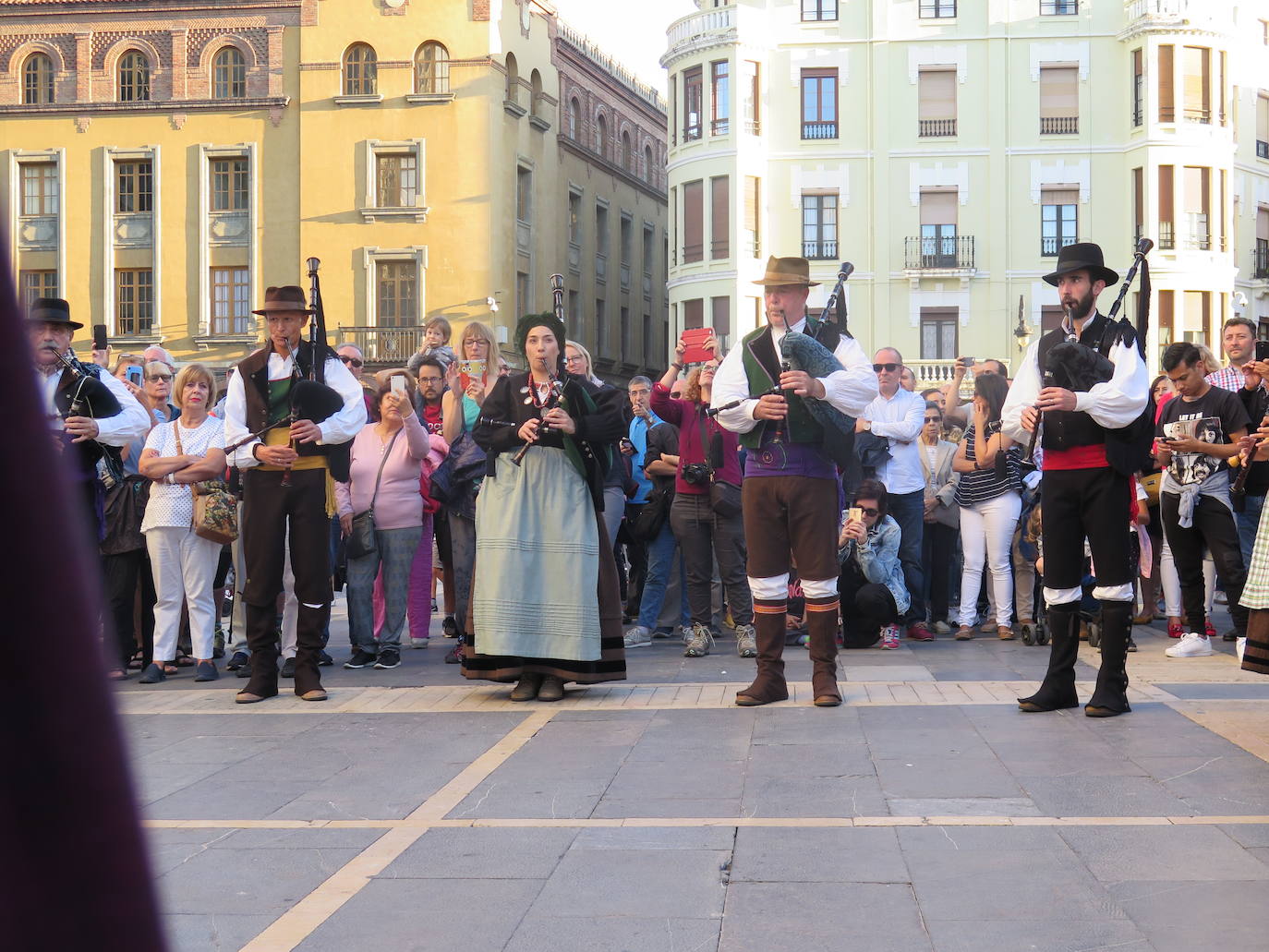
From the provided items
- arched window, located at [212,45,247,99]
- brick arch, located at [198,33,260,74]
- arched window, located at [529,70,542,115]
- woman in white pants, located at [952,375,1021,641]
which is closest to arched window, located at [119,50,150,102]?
brick arch, located at [198,33,260,74]

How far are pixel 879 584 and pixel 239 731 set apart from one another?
5656 millimetres

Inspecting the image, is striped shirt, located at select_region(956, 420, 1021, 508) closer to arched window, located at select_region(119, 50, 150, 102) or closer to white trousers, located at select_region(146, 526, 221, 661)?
white trousers, located at select_region(146, 526, 221, 661)

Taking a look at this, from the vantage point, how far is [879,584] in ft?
39.7

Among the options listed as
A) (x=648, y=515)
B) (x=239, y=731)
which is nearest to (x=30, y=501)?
(x=239, y=731)

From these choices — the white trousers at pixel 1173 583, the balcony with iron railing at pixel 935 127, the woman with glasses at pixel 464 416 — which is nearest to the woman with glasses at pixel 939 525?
the white trousers at pixel 1173 583

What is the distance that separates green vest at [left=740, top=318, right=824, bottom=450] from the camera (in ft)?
28.3

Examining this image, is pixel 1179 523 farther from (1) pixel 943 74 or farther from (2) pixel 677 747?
(1) pixel 943 74

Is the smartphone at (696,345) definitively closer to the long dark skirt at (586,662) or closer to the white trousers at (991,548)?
the long dark skirt at (586,662)

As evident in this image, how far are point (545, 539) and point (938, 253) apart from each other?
132 feet

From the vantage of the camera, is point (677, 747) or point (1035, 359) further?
point (1035, 359)

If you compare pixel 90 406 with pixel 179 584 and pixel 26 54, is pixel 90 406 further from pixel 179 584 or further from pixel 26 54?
pixel 26 54

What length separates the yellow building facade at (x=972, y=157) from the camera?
153 feet

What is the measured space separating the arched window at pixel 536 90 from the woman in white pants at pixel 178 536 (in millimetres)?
39150

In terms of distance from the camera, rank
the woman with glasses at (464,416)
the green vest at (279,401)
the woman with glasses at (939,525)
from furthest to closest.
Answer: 1. the woman with glasses at (939,525)
2. the woman with glasses at (464,416)
3. the green vest at (279,401)
